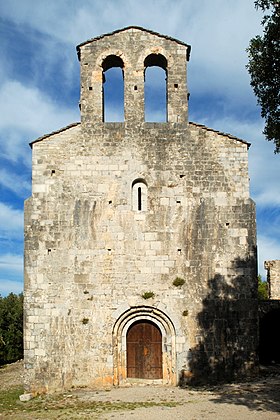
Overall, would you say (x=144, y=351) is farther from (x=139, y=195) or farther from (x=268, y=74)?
(x=268, y=74)

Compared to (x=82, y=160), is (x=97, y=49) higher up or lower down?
higher up

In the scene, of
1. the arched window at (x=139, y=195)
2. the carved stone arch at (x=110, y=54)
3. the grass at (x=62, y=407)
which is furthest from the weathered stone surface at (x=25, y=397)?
the carved stone arch at (x=110, y=54)

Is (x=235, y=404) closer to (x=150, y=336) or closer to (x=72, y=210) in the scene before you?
(x=150, y=336)

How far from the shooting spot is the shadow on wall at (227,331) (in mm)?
13742

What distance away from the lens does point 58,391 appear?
13484mm

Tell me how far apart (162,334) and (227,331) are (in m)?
1.86

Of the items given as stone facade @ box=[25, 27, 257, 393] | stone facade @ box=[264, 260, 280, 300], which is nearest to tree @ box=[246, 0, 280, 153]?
stone facade @ box=[25, 27, 257, 393]

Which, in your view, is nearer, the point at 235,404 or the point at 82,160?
the point at 235,404

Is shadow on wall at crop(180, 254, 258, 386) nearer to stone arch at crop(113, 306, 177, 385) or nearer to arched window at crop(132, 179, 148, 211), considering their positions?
stone arch at crop(113, 306, 177, 385)

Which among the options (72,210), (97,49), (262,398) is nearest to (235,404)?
(262,398)

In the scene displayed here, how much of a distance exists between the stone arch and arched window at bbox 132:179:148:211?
9.67 feet

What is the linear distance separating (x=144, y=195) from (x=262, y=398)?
6.42 meters

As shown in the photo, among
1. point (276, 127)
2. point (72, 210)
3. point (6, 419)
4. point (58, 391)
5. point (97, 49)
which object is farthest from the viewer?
point (97, 49)

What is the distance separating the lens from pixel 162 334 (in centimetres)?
1402
